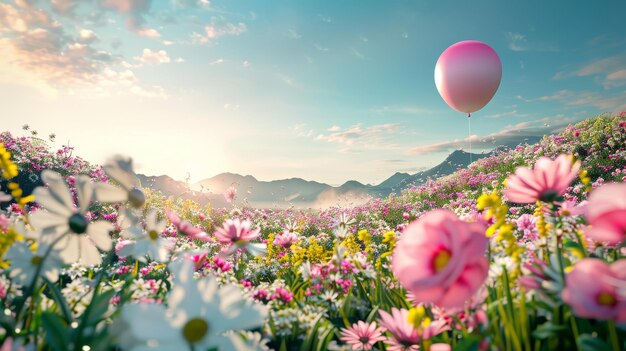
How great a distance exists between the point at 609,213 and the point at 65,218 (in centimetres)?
142

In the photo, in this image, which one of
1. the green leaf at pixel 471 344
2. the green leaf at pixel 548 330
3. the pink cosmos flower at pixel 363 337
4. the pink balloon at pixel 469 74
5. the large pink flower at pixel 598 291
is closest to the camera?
the large pink flower at pixel 598 291

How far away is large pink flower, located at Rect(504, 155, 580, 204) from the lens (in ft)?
3.42

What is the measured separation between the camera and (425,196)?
492 inches

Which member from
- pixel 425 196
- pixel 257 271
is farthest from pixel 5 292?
pixel 425 196

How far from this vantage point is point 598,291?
68 centimetres

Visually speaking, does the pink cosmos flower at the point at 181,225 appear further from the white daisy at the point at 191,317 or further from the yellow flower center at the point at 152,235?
the white daisy at the point at 191,317

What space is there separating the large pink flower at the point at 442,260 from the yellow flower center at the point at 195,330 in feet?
1.39

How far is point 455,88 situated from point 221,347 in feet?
31.0

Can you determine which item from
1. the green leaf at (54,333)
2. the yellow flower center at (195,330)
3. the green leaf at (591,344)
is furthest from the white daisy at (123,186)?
the green leaf at (591,344)

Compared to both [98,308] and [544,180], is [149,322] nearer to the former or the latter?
[98,308]

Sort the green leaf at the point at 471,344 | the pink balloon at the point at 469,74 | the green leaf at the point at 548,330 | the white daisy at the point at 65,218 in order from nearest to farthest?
the green leaf at the point at 471,344
the green leaf at the point at 548,330
the white daisy at the point at 65,218
the pink balloon at the point at 469,74

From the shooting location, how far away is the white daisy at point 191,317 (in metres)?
0.75

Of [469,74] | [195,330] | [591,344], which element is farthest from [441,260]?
[469,74]

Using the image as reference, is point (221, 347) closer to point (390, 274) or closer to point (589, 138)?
point (390, 274)
